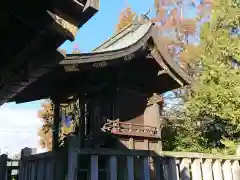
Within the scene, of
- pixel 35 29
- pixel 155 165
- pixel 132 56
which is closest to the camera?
pixel 35 29

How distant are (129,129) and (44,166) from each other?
15.3ft

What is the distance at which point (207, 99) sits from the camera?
13695 millimetres

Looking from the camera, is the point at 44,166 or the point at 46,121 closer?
the point at 44,166

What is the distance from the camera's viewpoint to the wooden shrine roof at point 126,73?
8.41m

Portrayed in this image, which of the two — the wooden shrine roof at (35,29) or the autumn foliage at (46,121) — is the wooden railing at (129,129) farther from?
the autumn foliage at (46,121)

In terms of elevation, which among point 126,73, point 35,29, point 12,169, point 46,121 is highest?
point 46,121

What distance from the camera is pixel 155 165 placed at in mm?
5707

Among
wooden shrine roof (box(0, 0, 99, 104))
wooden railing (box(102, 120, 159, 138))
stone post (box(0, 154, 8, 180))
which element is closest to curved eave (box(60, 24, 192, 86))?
wooden railing (box(102, 120, 159, 138))

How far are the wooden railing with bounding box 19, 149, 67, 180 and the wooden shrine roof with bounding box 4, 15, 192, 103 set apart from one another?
235cm

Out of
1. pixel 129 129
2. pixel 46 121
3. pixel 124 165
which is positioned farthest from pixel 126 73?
pixel 46 121

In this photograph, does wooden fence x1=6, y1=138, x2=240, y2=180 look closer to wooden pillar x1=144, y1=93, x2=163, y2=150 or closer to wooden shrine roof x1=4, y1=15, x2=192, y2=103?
wooden shrine roof x1=4, y1=15, x2=192, y2=103

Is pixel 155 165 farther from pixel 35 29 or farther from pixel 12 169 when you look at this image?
pixel 35 29

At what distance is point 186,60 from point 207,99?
16.0ft

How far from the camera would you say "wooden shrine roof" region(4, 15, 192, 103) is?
331 inches
